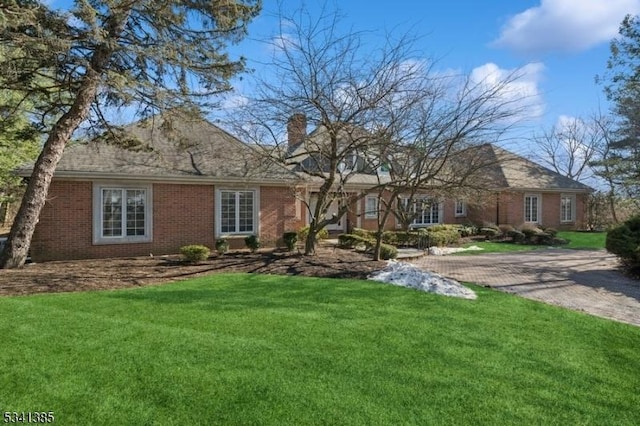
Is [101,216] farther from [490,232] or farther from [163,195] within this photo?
[490,232]

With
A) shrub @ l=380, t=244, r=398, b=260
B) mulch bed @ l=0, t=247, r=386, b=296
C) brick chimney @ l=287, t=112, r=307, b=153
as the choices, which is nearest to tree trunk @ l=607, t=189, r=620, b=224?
shrub @ l=380, t=244, r=398, b=260

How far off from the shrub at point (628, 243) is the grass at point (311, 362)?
18.8 feet

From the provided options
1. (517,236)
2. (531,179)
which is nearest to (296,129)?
(517,236)

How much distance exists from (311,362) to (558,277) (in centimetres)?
888

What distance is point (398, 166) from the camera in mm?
13609

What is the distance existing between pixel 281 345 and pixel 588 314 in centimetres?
544

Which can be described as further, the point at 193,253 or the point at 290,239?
the point at 290,239

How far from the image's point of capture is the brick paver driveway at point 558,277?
27.5ft

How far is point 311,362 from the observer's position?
4781 mm

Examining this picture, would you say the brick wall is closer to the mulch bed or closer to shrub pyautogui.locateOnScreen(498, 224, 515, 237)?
the mulch bed

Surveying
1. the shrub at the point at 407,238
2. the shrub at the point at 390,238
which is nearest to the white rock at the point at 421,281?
the shrub at the point at 390,238

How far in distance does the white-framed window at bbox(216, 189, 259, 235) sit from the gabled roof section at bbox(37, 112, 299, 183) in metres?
0.71

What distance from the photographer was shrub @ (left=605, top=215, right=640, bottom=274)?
37.8 feet

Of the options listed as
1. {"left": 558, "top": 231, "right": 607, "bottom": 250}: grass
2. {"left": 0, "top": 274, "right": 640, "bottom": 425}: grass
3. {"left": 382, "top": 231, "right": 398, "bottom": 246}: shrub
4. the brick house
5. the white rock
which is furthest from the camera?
{"left": 558, "top": 231, "right": 607, "bottom": 250}: grass
